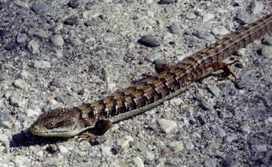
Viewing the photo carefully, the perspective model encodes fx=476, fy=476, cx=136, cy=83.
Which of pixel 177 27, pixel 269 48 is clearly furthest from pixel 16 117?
pixel 269 48

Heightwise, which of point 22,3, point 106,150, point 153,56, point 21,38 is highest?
point 22,3

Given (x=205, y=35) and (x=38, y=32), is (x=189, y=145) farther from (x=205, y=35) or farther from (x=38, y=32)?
(x=38, y=32)

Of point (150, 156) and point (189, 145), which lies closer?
point (150, 156)

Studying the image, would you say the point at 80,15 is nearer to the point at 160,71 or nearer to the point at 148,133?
the point at 160,71

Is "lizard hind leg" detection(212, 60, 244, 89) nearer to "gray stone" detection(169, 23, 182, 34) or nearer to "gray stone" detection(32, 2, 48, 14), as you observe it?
"gray stone" detection(169, 23, 182, 34)

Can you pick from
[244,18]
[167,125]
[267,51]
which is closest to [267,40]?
[267,51]

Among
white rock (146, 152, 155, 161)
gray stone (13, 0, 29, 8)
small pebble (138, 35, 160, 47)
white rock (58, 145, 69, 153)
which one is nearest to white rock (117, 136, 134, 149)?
white rock (146, 152, 155, 161)

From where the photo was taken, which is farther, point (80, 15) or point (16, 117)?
point (80, 15)
